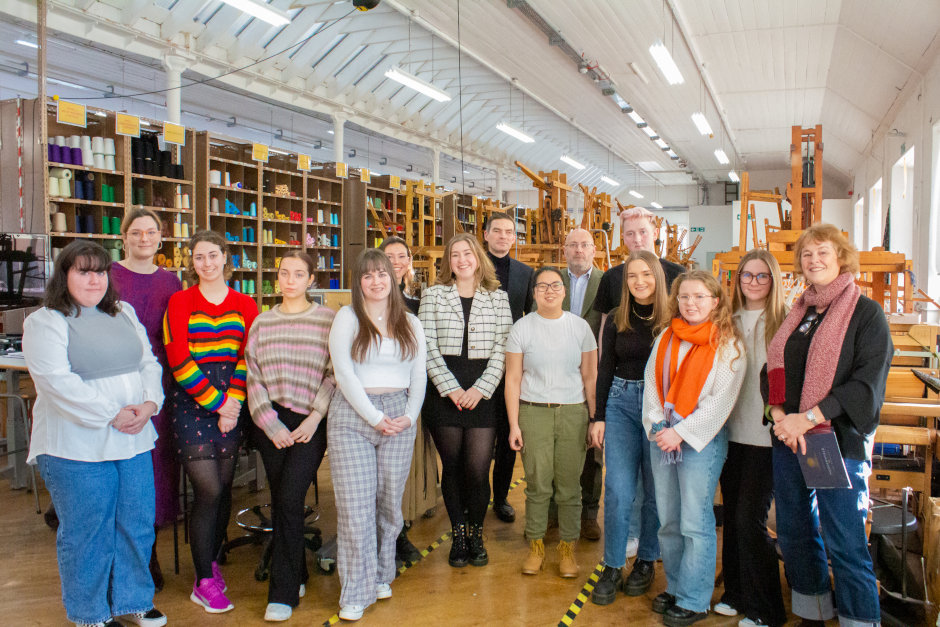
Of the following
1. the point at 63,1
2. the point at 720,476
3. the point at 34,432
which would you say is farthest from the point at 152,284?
the point at 63,1

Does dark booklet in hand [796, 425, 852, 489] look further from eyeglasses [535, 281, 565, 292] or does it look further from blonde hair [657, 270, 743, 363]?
eyeglasses [535, 281, 565, 292]

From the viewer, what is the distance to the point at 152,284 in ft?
9.59

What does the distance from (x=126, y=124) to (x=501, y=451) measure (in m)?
4.85

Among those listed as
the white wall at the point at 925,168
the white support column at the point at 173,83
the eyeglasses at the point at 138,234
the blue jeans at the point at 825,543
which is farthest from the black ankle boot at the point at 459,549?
the white support column at the point at 173,83

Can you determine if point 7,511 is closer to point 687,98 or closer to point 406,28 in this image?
point 406,28

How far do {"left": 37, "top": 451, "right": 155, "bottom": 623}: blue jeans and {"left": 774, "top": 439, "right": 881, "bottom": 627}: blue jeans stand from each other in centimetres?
250

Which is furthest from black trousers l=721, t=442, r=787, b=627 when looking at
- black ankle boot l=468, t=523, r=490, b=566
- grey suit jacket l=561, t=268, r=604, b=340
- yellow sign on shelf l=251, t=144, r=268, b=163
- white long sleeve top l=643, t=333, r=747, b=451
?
yellow sign on shelf l=251, t=144, r=268, b=163

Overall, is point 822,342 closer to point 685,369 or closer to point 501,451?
point 685,369

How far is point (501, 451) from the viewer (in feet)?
11.6

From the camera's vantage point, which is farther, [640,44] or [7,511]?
[640,44]

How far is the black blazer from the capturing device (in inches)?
138

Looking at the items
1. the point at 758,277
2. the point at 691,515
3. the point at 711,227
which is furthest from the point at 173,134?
the point at 711,227

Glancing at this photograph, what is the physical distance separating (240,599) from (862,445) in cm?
261

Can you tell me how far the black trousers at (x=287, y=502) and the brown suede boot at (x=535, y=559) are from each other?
1.07 metres
